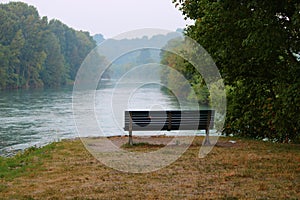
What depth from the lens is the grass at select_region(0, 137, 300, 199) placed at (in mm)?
6031

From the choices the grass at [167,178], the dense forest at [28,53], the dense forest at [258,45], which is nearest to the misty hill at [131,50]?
the dense forest at [258,45]

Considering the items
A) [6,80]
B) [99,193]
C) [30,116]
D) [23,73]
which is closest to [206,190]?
[99,193]

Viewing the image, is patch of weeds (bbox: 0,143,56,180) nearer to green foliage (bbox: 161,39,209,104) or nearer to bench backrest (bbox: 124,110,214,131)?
bench backrest (bbox: 124,110,214,131)

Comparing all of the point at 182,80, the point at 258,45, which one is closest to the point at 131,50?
the point at 258,45

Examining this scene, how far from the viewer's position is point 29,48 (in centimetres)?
8888

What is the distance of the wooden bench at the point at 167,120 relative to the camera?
11.4m

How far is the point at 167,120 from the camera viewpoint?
38.0 ft

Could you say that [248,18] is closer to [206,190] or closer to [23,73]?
[206,190]

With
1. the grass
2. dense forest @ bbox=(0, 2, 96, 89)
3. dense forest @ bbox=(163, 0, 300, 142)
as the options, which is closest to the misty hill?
dense forest @ bbox=(163, 0, 300, 142)

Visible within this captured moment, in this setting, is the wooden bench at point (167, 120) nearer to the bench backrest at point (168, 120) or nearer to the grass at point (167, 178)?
the bench backrest at point (168, 120)

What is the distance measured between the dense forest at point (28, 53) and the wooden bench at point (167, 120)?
68.1 meters

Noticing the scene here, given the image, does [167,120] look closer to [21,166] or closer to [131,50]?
[131,50]

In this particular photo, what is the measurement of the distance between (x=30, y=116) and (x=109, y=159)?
83.7 ft

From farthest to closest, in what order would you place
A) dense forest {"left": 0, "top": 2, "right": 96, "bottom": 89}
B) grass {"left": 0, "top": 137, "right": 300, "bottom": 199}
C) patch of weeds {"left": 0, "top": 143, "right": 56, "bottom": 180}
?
1. dense forest {"left": 0, "top": 2, "right": 96, "bottom": 89}
2. patch of weeds {"left": 0, "top": 143, "right": 56, "bottom": 180}
3. grass {"left": 0, "top": 137, "right": 300, "bottom": 199}
